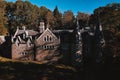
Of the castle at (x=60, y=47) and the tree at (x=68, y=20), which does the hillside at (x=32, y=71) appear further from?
the tree at (x=68, y=20)

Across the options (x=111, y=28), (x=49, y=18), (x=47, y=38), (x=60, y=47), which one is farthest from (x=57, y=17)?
(x=60, y=47)

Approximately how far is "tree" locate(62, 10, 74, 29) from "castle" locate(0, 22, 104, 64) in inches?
1493

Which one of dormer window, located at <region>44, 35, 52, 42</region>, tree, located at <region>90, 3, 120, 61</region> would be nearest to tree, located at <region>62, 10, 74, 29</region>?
tree, located at <region>90, 3, 120, 61</region>

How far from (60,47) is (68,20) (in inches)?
1953

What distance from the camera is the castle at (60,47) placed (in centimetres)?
6906

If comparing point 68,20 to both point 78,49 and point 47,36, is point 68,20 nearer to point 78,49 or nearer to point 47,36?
point 47,36

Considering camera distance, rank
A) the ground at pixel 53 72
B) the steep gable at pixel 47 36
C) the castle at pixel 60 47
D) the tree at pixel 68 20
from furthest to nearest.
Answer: the tree at pixel 68 20
the steep gable at pixel 47 36
the castle at pixel 60 47
the ground at pixel 53 72

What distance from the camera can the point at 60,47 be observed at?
6962 centimetres

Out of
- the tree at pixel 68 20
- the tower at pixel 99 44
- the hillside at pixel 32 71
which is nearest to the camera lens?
the hillside at pixel 32 71

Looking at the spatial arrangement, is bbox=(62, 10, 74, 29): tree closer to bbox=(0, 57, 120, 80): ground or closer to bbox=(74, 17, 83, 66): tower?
bbox=(74, 17, 83, 66): tower

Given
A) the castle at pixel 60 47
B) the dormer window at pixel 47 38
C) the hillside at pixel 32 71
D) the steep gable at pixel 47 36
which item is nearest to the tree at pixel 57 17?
the castle at pixel 60 47

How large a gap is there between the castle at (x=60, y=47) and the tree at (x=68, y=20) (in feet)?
124

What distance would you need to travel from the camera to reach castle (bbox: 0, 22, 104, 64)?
69062mm

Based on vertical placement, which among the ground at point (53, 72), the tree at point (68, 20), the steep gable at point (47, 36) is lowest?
the ground at point (53, 72)
